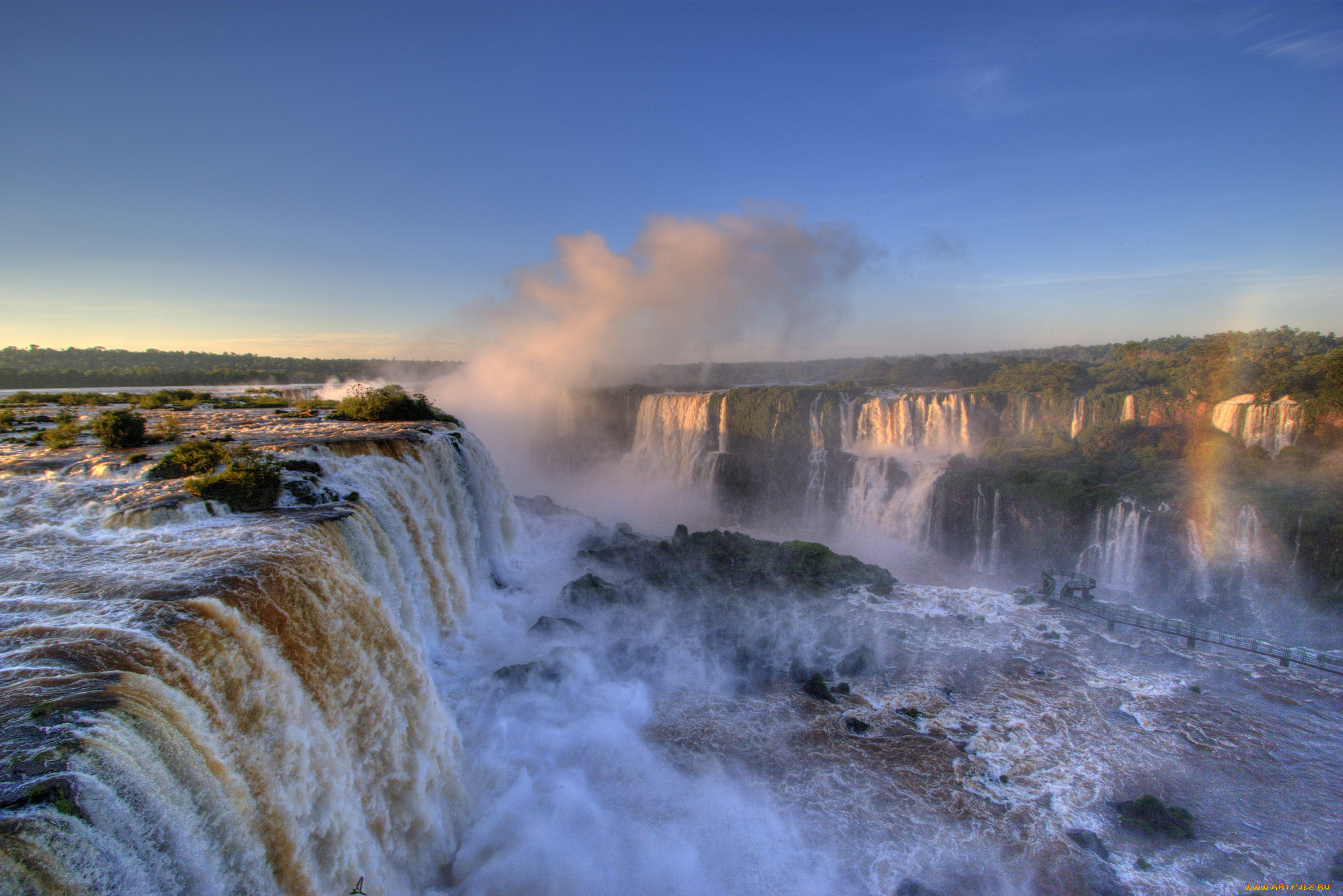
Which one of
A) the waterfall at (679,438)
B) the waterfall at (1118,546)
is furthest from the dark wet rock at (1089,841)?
the waterfall at (679,438)

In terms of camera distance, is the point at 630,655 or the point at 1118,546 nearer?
the point at 630,655

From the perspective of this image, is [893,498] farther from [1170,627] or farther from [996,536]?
[1170,627]

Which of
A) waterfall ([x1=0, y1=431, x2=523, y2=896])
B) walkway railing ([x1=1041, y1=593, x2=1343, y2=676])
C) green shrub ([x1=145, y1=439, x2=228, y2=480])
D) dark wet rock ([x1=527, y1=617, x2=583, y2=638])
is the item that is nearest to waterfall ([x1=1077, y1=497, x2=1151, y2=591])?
walkway railing ([x1=1041, y1=593, x2=1343, y2=676])

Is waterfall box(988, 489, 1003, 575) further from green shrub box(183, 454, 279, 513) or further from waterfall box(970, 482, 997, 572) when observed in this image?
green shrub box(183, 454, 279, 513)

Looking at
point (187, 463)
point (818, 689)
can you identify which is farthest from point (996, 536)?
point (187, 463)

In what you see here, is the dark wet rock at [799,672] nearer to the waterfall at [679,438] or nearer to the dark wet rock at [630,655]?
the dark wet rock at [630,655]

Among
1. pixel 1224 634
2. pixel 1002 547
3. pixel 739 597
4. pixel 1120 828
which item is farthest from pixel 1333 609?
pixel 739 597

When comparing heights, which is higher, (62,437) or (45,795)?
(62,437)
